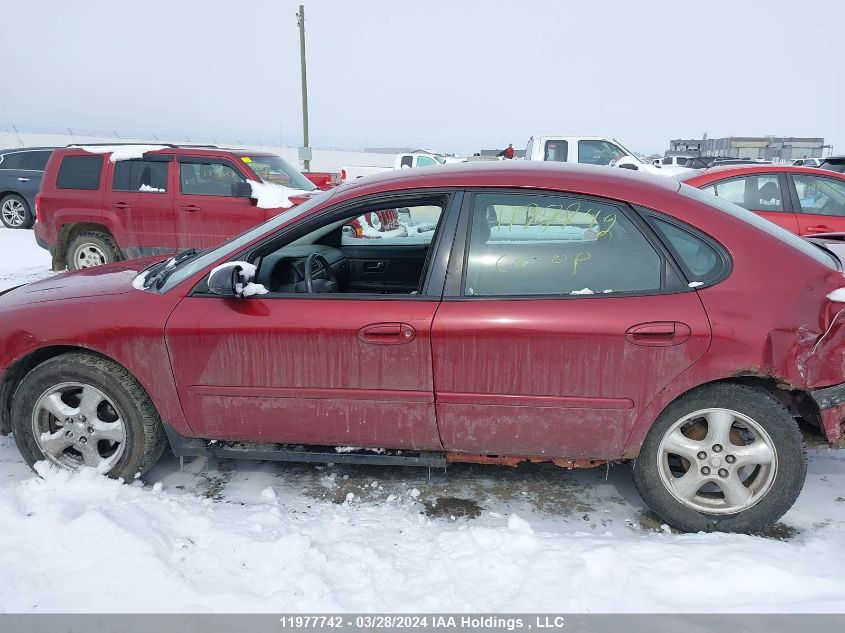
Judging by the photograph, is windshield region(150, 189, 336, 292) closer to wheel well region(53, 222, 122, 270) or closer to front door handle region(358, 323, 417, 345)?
front door handle region(358, 323, 417, 345)

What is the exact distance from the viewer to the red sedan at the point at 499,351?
2.61 metres

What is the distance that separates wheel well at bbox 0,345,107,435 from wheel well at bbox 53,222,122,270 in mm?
5459


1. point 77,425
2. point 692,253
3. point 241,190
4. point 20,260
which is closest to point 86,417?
point 77,425

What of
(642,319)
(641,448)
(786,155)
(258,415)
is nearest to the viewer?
(642,319)

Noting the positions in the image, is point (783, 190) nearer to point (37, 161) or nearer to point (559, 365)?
point (559, 365)

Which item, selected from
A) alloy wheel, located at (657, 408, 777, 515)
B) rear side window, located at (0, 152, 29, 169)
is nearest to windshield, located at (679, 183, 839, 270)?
alloy wheel, located at (657, 408, 777, 515)

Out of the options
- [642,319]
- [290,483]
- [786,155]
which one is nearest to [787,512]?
[642,319]

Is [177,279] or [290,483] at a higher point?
[177,279]

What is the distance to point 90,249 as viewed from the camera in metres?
8.06

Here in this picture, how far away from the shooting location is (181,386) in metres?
2.94

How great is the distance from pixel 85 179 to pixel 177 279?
6.20 metres

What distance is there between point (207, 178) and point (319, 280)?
5.31 meters

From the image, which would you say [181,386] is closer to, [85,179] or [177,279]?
[177,279]
